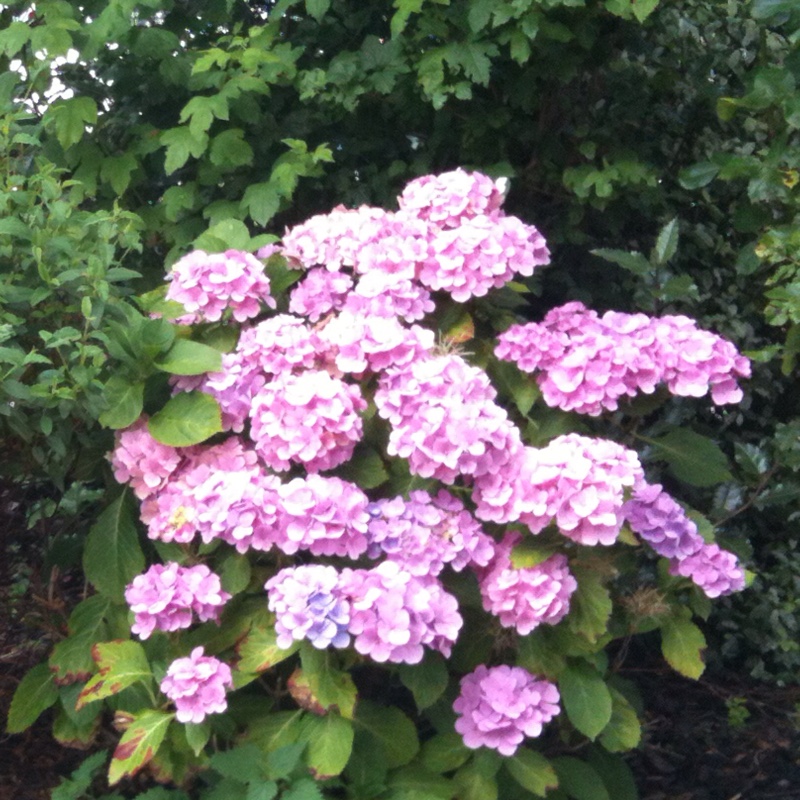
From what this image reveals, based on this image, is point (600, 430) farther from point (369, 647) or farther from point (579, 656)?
point (369, 647)

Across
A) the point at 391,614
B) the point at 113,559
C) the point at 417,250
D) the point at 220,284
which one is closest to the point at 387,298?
the point at 417,250

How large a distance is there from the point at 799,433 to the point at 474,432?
135 centimetres

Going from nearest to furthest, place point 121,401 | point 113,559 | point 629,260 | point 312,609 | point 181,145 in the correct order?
point 312,609 → point 121,401 → point 113,559 → point 629,260 → point 181,145

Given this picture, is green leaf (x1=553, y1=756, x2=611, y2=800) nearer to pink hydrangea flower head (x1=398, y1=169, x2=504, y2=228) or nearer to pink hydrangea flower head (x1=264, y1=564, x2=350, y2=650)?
pink hydrangea flower head (x1=264, y1=564, x2=350, y2=650)

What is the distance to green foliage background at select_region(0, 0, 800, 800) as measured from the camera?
2445mm

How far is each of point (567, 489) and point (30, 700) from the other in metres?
1.34

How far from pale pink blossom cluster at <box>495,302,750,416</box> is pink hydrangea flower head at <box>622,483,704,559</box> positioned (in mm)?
210

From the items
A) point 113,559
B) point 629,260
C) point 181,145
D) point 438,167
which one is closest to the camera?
point 113,559

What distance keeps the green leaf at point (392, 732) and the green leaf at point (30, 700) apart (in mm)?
732

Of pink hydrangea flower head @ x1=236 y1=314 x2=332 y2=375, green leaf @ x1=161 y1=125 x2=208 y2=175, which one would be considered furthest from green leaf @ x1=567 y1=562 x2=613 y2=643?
green leaf @ x1=161 y1=125 x2=208 y2=175

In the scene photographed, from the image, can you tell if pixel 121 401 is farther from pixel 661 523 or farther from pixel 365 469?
pixel 661 523

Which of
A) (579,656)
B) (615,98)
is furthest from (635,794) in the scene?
(615,98)

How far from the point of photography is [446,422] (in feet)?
6.93

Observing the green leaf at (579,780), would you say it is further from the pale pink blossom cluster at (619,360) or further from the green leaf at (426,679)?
the pale pink blossom cluster at (619,360)
